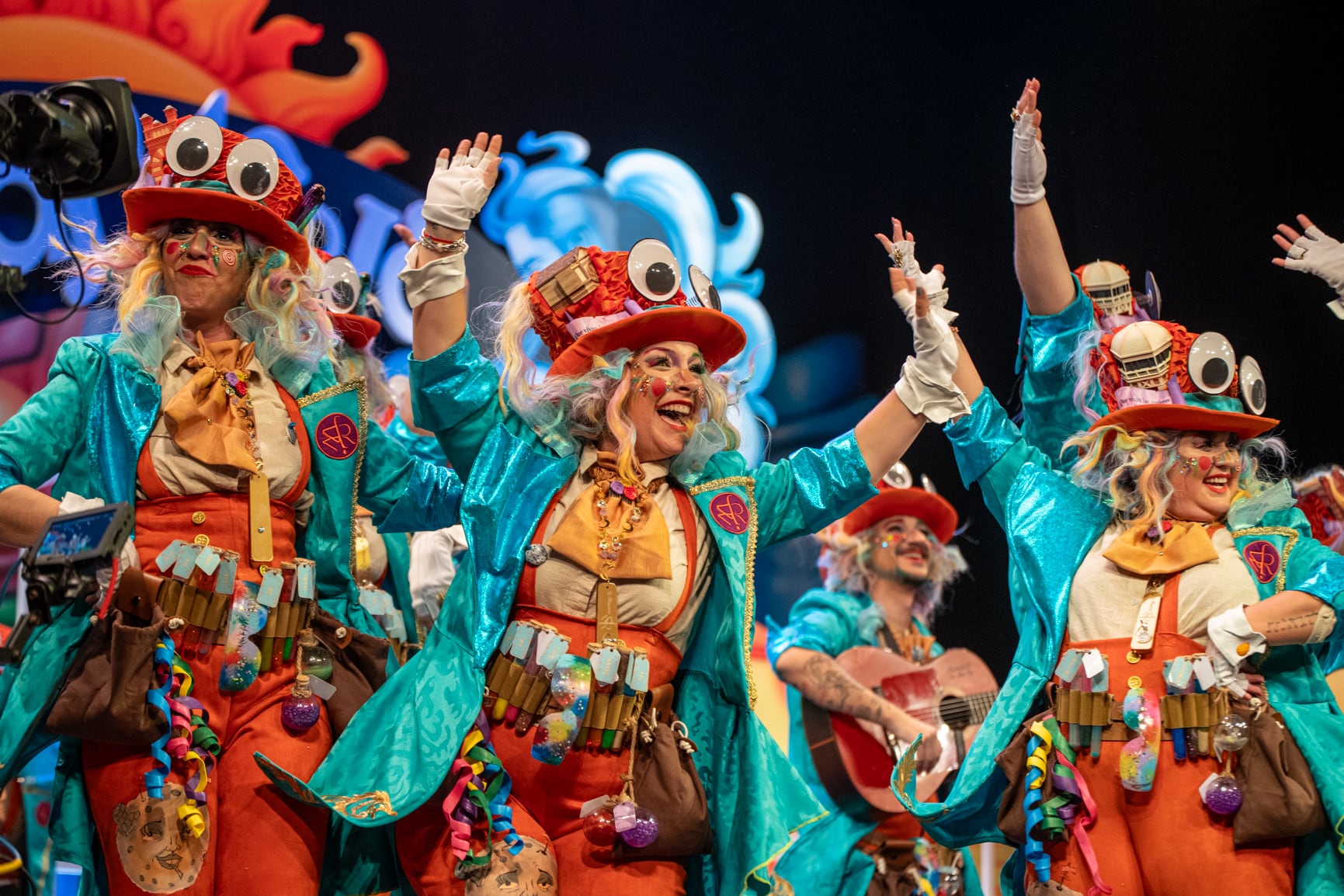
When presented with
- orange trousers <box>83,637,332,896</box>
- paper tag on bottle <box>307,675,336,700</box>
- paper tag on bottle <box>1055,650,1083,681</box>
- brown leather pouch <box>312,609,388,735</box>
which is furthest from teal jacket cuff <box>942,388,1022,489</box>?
orange trousers <box>83,637,332,896</box>

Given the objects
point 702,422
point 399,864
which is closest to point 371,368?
point 702,422

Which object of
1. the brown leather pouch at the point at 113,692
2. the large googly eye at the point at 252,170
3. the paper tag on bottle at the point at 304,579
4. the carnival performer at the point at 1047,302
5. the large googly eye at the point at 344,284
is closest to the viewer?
the brown leather pouch at the point at 113,692

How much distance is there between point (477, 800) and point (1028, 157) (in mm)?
2300

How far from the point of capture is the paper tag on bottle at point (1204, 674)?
3037mm

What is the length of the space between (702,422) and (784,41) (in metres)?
3.13

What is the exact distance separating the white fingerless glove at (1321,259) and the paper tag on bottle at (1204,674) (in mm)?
1264

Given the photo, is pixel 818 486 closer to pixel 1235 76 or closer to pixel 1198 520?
pixel 1198 520

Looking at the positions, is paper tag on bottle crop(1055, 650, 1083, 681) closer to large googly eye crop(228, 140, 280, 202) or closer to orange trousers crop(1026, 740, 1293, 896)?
orange trousers crop(1026, 740, 1293, 896)

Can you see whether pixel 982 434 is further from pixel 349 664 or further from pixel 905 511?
pixel 905 511

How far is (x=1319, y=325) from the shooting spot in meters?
5.10

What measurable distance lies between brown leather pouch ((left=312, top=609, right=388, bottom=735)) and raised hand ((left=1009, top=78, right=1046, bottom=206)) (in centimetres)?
208

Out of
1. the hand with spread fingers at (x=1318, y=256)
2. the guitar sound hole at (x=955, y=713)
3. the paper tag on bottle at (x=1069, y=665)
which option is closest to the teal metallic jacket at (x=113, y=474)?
the paper tag on bottle at (x=1069, y=665)

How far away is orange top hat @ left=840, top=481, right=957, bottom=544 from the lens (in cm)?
527

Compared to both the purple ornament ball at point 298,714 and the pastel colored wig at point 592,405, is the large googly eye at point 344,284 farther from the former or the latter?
the purple ornament ball at point 298,714
